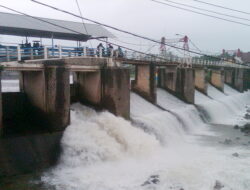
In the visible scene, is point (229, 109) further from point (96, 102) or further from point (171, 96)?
point (96, 102)

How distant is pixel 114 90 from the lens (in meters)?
16.2

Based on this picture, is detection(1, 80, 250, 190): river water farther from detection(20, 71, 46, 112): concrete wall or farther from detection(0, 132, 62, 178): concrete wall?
detection(20, 71, 46, 112): concrete wall

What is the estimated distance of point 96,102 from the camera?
16.7 meters

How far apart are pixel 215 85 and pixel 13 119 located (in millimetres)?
30248

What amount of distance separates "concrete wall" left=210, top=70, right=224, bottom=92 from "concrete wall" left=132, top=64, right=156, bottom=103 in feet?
59.3

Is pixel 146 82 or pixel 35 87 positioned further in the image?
pixel 146 82

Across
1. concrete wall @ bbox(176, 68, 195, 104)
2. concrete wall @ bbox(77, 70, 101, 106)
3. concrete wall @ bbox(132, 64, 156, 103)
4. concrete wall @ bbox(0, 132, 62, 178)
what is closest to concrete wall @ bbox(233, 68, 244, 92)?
concrete wall @ bbox(176, 68, 195, 104)

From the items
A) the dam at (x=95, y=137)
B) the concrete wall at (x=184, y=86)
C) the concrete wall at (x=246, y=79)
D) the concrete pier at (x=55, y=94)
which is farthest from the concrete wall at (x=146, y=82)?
the concrete wall at (x=246, y=79)

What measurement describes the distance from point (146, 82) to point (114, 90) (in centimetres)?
732

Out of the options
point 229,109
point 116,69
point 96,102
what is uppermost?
point 116,69

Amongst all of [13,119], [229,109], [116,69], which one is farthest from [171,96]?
[13,119]

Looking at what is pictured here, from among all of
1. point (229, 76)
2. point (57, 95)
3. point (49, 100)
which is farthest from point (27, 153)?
point (229, 76)

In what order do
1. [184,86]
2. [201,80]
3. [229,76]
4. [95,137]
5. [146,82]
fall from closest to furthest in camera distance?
[95,137] → [146,82] → [184,86] → [201,80] → [229,76]

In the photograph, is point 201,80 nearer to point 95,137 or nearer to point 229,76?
point 229,76
